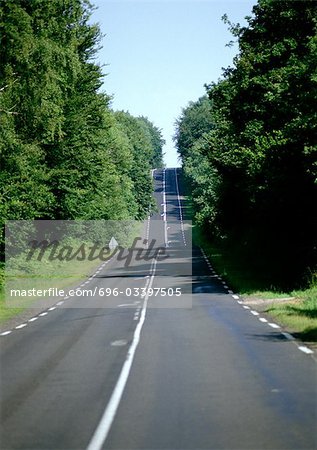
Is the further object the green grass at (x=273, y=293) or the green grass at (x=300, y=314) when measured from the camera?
the green grass at (x=273, y=293)

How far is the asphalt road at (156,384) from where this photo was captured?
7488 millimetres

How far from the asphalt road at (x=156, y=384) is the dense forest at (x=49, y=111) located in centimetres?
982

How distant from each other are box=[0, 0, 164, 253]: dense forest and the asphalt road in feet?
32.2

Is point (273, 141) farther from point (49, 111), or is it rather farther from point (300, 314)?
point (300, 314)

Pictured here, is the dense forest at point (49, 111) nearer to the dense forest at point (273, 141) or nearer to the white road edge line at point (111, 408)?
the dense forest at point (273, 141)

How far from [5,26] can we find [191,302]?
1289 cm

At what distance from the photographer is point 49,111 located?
2766 centimetres

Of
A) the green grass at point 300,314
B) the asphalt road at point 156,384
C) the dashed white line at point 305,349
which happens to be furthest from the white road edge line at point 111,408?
the green grass at point 300,314

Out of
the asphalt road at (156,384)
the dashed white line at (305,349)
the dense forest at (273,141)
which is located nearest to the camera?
the asphalt road at (156,384)

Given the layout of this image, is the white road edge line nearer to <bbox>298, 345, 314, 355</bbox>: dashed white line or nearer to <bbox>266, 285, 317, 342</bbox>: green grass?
<bbox>298, 345, 314, 355</bbox>: dashed white line

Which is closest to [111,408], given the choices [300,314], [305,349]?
[305,349]

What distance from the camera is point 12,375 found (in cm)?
→ 1159

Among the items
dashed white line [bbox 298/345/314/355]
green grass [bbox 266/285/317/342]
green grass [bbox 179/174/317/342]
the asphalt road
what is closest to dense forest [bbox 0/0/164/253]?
the asphalt road

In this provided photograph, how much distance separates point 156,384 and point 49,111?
19310 mm
